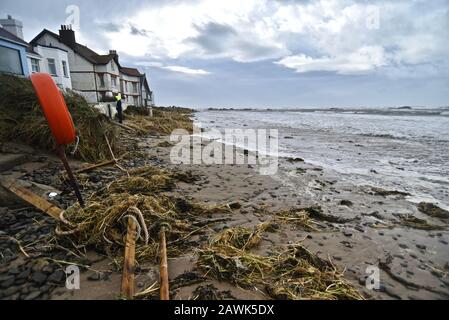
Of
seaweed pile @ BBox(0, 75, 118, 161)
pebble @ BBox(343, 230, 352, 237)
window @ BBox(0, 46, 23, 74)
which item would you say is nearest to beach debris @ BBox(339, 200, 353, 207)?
pebble @ BBox(343, 230, 352, 237)

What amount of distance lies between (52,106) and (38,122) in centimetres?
460

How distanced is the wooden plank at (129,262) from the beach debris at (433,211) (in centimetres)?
529

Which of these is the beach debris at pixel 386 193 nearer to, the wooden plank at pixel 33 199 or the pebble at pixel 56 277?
the pebble at pixel 56 277

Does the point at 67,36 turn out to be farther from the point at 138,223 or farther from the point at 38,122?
the point at 138,223

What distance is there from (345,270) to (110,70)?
40394 millimetres

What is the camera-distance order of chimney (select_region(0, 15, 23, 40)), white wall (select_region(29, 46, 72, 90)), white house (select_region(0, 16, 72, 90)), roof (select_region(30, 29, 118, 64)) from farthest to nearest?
roof (select_region(30, 29, 118, 64)) → white wall (select_region(29, 46, 72, 90)) → chimney (select_region(0, 15, 23, 40)) → white house (select_region(0, 16, 72, 90))

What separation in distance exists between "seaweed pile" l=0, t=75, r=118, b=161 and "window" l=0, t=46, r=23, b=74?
7.31 m

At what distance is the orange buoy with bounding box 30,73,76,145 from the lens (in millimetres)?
3295

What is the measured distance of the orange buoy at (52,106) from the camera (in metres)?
3.29

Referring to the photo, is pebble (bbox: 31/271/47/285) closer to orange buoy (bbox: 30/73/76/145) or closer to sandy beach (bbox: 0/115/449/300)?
sandy beach (bbox: 0/115/449/300)

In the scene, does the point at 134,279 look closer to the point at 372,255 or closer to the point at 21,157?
the point at 372,255

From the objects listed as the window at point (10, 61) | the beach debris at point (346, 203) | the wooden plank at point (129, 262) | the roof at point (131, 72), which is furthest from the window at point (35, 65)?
the beach debris at point (346, 203)
